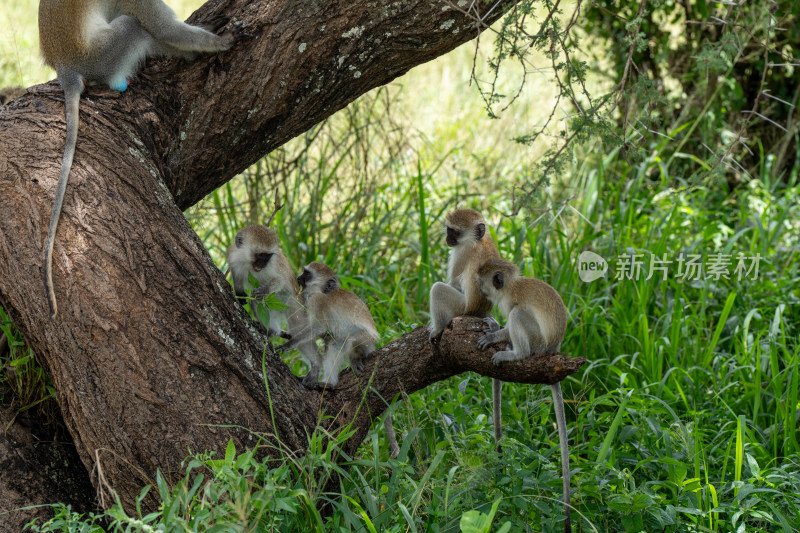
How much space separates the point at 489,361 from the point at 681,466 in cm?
105

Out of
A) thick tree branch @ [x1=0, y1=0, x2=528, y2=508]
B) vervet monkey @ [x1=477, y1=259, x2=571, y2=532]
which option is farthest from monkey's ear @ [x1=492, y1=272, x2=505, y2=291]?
thick tree branch @ [x1=0, y1=0, x2=528, y2=508]

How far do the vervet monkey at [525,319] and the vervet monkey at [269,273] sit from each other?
1.08 metres

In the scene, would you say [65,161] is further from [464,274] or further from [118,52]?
[464,274]

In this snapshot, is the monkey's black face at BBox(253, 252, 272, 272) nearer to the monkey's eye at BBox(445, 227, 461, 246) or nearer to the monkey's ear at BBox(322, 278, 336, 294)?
the monkey's ear at BBox(322, 278, 336, 294)

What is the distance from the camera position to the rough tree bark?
2998mm

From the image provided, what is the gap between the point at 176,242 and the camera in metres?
3.25

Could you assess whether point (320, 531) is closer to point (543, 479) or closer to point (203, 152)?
point (543, 479)

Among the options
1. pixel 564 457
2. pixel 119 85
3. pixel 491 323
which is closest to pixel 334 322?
pixel 491 323

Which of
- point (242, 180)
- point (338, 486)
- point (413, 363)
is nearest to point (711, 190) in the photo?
point (242, 180)

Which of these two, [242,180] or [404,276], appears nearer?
[404,276]

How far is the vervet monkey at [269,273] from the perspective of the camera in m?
4.28

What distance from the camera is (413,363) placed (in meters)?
3.61

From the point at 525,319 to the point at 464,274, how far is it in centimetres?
61

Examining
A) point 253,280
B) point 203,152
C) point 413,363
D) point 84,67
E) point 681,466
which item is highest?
point 84,67
